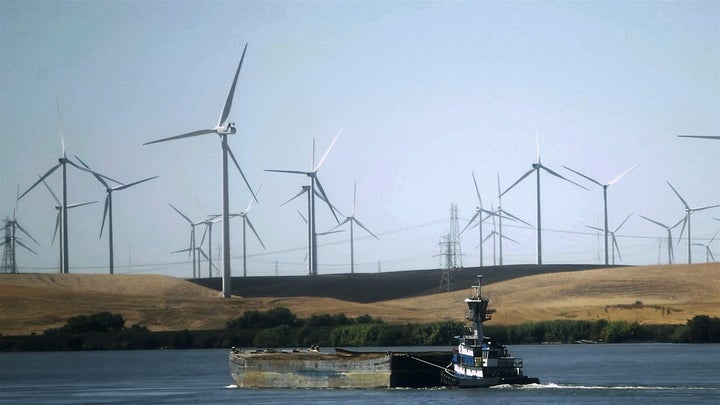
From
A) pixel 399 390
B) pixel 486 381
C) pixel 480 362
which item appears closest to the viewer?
pixel 486 381

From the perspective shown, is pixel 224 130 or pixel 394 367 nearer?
pixel 394 367

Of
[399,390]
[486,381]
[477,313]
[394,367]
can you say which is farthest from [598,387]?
[394,367]

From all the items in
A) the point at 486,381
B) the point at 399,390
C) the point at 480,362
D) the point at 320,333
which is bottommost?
the point at 399,390

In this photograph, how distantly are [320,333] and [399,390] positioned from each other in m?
66.3

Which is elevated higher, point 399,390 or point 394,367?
point 394,367

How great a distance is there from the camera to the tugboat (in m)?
108

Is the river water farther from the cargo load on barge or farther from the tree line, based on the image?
the tree line

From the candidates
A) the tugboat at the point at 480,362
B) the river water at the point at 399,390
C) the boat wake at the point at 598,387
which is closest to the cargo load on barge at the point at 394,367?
the tugboat at the point at 480,362

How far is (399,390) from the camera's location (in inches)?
4439

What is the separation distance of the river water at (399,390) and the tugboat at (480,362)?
70 cm

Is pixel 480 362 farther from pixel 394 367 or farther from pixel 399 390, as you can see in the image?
pixel 394 367

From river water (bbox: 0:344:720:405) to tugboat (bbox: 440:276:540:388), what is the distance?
699 mm

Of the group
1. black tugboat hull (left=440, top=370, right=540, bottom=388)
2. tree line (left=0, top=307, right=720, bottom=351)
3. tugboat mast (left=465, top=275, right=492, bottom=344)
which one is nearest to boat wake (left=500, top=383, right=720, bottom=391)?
black tugboat hull (left=440, top=370, right=540, bottom=388)

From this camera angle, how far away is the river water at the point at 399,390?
105m
